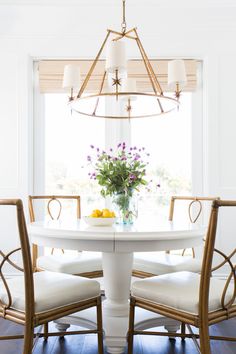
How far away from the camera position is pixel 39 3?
3.79 m

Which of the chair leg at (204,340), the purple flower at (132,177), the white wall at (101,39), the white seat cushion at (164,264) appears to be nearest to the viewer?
the chair leg at (204,340)

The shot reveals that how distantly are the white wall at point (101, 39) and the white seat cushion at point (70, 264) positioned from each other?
4.84 feet

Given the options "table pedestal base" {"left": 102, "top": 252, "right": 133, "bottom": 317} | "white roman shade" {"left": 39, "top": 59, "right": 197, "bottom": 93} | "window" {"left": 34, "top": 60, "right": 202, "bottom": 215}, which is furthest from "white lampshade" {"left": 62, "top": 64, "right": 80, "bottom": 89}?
"window" {"left": 34, "top": 60, "right": 202, "bottom": 215}

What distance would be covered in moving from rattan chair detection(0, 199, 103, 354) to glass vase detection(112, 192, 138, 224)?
0.56 m

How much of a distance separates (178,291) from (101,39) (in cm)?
295

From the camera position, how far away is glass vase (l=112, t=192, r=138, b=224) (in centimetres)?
228

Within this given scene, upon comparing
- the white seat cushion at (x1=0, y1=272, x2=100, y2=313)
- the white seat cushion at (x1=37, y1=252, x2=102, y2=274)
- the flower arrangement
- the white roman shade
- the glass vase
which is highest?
the white roman shade

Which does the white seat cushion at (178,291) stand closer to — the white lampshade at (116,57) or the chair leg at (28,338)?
the chair leg at (28,338)

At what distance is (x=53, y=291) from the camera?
1664mm

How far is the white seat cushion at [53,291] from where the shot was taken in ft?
5.27

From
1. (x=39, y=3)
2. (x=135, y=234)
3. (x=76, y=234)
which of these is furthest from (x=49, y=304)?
(x=39, y=3)

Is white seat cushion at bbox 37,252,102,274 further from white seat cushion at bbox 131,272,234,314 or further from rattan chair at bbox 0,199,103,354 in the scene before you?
white seat cushion at bbox 131,272,234,314

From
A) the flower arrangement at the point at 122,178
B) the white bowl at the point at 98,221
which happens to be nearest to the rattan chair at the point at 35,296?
the white bowl at the point at 98,221

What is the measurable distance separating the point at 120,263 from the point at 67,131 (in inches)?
84.4
